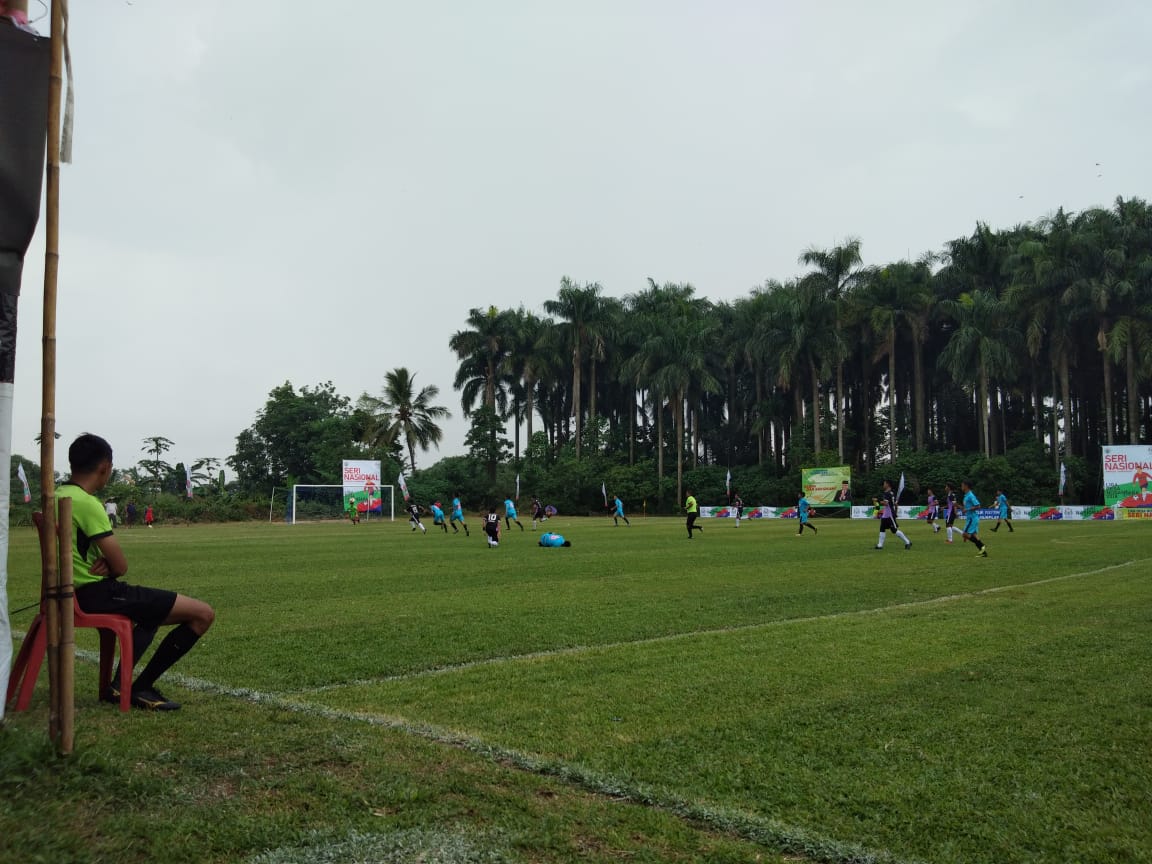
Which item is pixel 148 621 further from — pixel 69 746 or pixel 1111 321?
pixel 1111 321

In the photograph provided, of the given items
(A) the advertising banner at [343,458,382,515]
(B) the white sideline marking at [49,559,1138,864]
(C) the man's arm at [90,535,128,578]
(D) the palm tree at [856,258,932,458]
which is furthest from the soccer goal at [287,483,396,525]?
(C) the man's arm at [90,535,128,578]

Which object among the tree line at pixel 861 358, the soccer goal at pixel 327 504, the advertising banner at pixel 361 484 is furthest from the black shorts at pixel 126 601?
the tree line at pixel 861 358

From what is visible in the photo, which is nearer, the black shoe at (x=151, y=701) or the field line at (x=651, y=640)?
the black shoe at (x=151, y=701)

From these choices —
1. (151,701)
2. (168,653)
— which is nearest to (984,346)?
(168,653)

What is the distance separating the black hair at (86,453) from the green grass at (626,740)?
157 centimetres

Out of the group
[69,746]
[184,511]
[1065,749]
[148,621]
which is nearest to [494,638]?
[148,621]

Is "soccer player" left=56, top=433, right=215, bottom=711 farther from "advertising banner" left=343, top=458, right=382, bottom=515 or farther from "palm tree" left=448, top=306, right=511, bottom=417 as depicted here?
"palm tree" left=448, top=306, right=511, bottom=417

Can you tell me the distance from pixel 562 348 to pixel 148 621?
234ft

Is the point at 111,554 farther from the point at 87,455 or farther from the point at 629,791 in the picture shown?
the point at 629,791

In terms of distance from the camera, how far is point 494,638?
885cm

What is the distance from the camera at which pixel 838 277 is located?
63.9 m

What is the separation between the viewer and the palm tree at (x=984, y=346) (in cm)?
5678

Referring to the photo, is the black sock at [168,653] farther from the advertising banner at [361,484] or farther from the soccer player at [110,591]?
the advertising banner at [361,484]

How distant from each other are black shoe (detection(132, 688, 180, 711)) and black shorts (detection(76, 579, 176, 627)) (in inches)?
18.1
